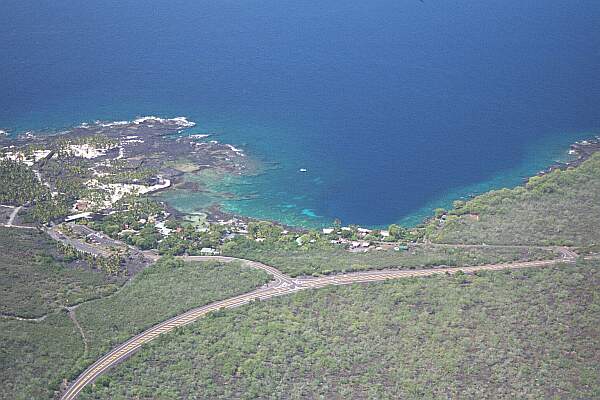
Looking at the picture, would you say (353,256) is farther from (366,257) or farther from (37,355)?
(37,355)

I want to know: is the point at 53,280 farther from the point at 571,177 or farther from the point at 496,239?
the point at 571,177

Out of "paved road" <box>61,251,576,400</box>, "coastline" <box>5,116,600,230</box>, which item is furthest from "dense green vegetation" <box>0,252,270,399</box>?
"coastline" <box>5,116,600,230</box>

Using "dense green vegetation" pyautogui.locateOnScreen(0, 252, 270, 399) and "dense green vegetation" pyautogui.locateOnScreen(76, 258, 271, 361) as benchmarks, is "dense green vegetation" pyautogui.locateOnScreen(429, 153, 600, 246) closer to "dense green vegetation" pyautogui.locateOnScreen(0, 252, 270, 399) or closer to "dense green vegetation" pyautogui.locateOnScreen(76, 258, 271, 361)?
"dense green vegetation" pyautogui.locateOnScreen(76, 258, 271, 361)

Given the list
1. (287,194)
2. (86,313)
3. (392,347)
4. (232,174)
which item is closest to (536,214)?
(287,194)

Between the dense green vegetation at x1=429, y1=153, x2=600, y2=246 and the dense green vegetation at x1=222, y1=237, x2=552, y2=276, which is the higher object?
the dense green vegetation at x1=429, y1=153, x2=600, y2=246

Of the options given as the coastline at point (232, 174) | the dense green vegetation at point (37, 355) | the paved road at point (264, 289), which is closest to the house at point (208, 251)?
the paved road at point (264, 289)

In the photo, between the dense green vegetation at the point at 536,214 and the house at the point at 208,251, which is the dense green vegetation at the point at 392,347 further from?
the house at the point at 208,251
